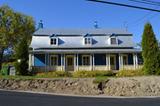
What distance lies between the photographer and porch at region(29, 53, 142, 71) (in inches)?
1741

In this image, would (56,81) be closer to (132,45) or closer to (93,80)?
(93,80)

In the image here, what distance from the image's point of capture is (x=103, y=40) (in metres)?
48.5

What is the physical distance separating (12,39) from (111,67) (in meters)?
22.4

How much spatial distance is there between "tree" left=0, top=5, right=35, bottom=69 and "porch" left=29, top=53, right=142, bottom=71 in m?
16.3

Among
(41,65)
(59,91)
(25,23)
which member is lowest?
(59,91)

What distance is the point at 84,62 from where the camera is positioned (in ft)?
150

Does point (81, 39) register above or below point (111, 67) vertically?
above

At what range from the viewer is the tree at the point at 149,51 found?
116ft

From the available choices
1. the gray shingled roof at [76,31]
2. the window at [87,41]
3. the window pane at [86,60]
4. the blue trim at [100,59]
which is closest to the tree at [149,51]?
the blue trim at [100,59]

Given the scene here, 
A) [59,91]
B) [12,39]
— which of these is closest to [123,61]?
[59,91]

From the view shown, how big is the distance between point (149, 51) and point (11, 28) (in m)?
31.2

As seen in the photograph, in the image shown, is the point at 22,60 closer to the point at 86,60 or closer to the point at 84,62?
the point at 84,62

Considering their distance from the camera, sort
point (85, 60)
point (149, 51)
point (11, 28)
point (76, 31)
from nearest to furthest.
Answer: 1. point (149, 51)
2. point (85, 60)
3. point (76, 31)
4. point (11, 28)

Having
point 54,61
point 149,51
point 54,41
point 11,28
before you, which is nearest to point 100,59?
point 54,61
